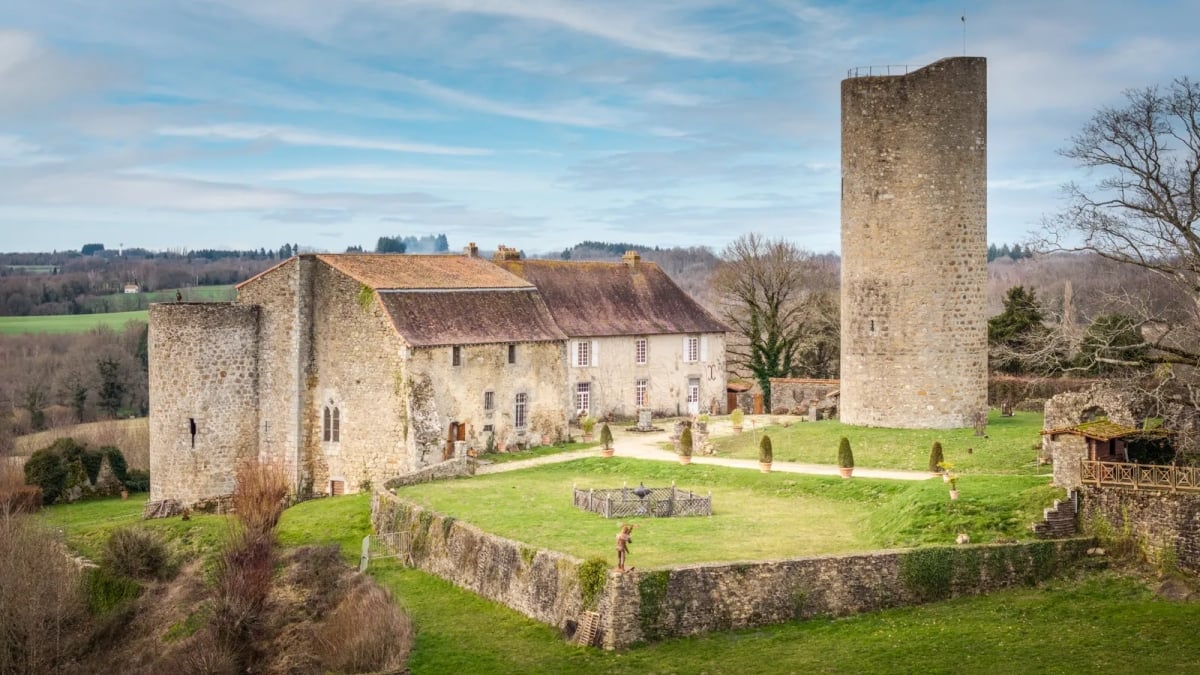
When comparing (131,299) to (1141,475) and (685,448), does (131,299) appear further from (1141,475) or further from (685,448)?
(1141,475)

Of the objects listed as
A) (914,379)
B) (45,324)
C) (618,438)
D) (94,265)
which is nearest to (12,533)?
(618,438)

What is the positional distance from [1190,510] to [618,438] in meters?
22.1

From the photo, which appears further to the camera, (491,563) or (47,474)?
(47,474)

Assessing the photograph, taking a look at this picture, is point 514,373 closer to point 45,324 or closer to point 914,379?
point 914,379

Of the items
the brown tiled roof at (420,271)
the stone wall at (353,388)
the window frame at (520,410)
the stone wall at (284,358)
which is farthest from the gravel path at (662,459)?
the stone wall at (284,358)

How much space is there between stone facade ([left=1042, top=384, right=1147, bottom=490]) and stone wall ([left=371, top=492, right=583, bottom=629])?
10440mm

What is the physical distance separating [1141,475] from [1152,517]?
1.07 metres

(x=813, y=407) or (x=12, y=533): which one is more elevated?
(x=813, y=407)

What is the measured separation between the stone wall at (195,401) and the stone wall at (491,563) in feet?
33.4

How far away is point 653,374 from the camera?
51.1m

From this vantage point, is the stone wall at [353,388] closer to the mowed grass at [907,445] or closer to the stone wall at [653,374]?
the stone wall at [653,374]

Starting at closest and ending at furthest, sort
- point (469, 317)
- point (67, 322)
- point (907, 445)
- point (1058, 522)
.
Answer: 1. point (1058, 522)
2. point (907, 445)
3. point (469, 317)
4. point (67, 322)

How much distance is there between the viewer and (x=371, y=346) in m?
40.2

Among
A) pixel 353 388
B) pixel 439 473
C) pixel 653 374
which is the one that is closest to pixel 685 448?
pixel 439 473
